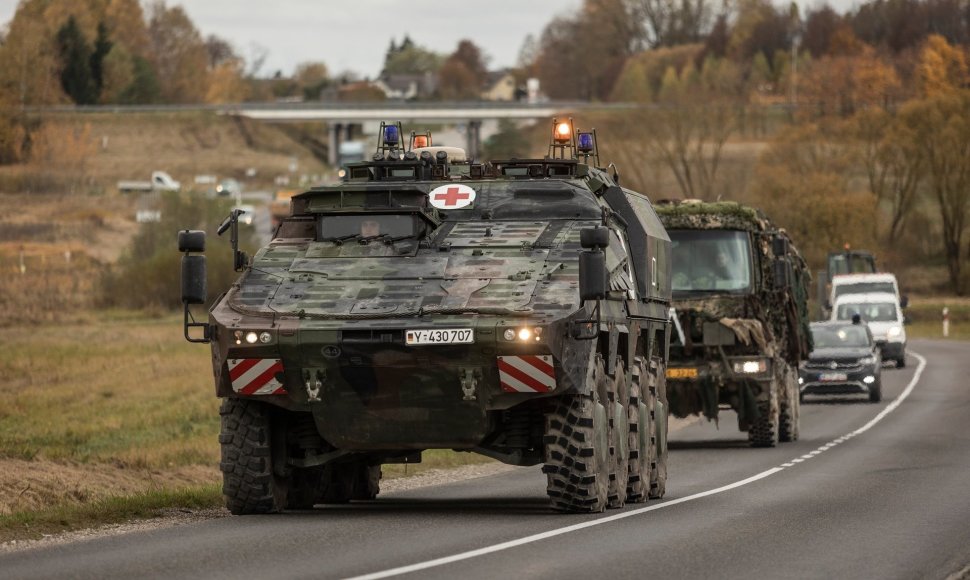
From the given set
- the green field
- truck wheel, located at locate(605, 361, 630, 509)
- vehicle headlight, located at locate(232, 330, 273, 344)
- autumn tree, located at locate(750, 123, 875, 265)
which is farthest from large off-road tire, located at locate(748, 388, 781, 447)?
autumn tree, located at locate(750, 123, 875, 265)

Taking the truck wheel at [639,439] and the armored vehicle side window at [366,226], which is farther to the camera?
the truck wheel at [639,439]

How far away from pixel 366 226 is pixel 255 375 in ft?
6.43

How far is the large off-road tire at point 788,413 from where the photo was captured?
30.8 m

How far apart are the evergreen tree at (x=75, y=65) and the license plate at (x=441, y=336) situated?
142 m

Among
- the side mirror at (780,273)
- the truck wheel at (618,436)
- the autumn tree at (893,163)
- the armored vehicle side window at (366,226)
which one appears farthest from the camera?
the autumn tree at (893,163)

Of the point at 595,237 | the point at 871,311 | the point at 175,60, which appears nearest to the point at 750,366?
the point at 595,237

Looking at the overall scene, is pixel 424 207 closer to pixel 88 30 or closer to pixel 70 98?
pixel 70 98

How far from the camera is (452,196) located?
18312 millimetres

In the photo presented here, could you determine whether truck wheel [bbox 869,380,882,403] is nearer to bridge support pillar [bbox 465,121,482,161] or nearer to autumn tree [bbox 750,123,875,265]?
autumn tree [bbox 750,123,875,265]

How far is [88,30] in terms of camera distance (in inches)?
6678

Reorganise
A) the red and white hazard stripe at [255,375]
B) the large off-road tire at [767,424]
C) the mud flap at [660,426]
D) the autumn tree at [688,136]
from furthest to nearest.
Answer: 1. the autumn tree at [688,136]
2. the large off-road tire at [767,424]
3. the mud flap at [660,426]
4. the red and white hazard stripe at [255,375]

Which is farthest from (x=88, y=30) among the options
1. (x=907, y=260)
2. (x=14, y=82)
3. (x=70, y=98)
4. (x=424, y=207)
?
(x=424, y=207)

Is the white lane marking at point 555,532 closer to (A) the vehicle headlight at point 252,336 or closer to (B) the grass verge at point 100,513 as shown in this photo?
(A) the vehicle headlight at point 252,336

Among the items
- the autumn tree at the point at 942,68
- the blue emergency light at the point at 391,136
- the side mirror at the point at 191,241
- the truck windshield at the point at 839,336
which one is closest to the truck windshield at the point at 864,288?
the truck windshield at the point at 839,336
